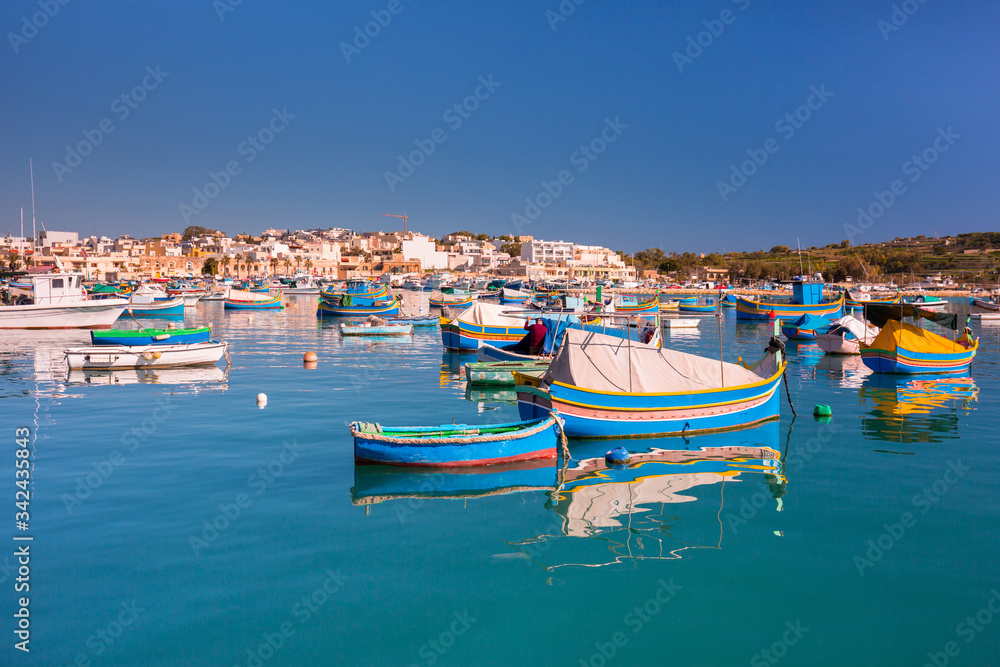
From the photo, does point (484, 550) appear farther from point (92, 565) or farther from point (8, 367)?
point (8, 367)

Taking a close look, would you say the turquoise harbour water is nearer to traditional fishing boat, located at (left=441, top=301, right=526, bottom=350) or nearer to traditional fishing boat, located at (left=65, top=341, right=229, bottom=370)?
traditional fishing boat, located at (left=65, top=341, right=229, bottom=370)

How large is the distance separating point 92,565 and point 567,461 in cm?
977

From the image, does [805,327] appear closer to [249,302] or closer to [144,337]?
[144,337]

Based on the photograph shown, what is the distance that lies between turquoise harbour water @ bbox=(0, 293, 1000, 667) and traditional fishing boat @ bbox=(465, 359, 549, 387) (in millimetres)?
6478

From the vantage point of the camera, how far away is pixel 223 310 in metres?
75.6

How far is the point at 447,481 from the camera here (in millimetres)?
14227

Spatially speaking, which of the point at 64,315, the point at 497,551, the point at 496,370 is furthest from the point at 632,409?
the point at 64,315

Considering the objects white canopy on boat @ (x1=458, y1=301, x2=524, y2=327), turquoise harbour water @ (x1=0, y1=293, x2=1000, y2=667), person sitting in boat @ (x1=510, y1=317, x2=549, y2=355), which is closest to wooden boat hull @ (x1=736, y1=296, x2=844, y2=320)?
white canopy on boat @ (x1=458, y1=301, x2=524, y2=327)

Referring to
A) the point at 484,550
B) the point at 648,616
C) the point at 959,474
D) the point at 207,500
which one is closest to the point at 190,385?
the point at 207,500

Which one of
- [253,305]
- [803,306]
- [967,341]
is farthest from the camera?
[253,305]

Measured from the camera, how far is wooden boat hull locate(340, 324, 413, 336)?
48.3 m
